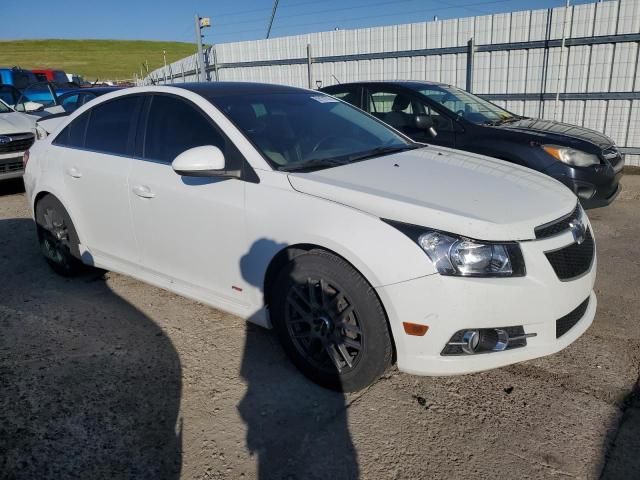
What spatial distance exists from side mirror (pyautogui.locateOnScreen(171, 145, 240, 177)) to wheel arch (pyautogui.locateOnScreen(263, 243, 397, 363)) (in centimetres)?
57

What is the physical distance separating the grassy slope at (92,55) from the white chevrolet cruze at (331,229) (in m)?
60.2

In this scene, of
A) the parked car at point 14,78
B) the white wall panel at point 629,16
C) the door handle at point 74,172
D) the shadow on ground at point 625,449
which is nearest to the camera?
the shadow on ground at point 625,449

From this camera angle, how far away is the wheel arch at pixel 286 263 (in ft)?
8.21

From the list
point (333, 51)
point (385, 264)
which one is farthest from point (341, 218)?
point (333, 51)

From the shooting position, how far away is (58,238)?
4340 mm

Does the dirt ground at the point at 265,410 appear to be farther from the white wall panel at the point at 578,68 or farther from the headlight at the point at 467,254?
the white wall panel at the point at 578,68

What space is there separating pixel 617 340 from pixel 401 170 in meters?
1.75

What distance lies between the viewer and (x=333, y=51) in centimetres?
1203

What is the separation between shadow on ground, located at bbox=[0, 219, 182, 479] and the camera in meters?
2.35

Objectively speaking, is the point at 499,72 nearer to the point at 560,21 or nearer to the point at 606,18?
the point at 560,21

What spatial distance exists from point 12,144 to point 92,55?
3015 inches

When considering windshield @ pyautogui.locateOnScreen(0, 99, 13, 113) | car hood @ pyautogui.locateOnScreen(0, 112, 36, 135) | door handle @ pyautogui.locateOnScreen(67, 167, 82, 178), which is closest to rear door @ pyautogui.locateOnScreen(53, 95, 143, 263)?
door handle @ pyautogui.locateOnScreen(67, 167, 82, 178)

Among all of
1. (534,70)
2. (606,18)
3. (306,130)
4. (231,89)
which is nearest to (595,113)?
(534,70)

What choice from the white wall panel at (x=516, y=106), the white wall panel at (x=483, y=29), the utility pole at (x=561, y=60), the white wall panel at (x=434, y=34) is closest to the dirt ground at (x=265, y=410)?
the utility pole at (x=561, y=60)
